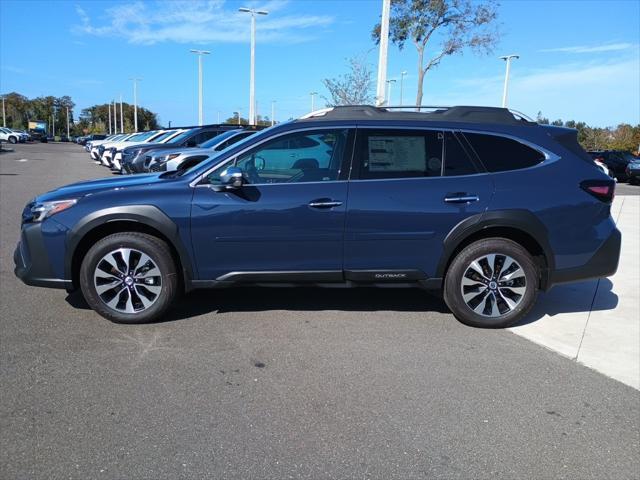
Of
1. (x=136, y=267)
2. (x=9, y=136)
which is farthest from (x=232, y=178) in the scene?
(x=9, y=136)

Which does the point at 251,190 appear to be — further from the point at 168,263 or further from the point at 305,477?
the point at 305,477

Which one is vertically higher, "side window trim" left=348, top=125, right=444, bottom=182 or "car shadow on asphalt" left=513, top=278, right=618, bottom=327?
"side window trim" left=348, top=125, right=444, bottom=182

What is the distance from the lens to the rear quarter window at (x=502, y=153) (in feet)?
15.6

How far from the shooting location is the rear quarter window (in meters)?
4.75

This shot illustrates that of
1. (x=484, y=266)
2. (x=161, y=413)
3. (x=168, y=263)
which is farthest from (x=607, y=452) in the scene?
(x=168, y=263)

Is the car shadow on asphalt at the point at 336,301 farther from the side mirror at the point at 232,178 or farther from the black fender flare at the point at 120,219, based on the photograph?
the side mirror at the point at 232,178

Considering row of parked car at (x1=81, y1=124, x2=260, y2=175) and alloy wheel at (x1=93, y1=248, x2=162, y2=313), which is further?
row of parked car at (x1=81, y1=124, x2=260, y2=175)

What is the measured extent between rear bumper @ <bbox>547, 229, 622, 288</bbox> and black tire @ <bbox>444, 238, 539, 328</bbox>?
0.68 ft

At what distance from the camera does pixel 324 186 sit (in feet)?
15.0

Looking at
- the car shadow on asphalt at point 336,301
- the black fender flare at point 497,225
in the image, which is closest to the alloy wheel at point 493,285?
the black fender flare at point 497,225

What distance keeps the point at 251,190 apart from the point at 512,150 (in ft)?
7.80

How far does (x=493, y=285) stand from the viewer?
4.77m

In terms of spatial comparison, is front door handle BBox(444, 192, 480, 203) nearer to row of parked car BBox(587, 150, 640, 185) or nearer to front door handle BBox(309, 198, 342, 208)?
front door handle BBox(309, 198, 342, 208)

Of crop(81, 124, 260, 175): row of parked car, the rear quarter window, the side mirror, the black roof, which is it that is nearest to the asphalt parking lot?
the side mirror
